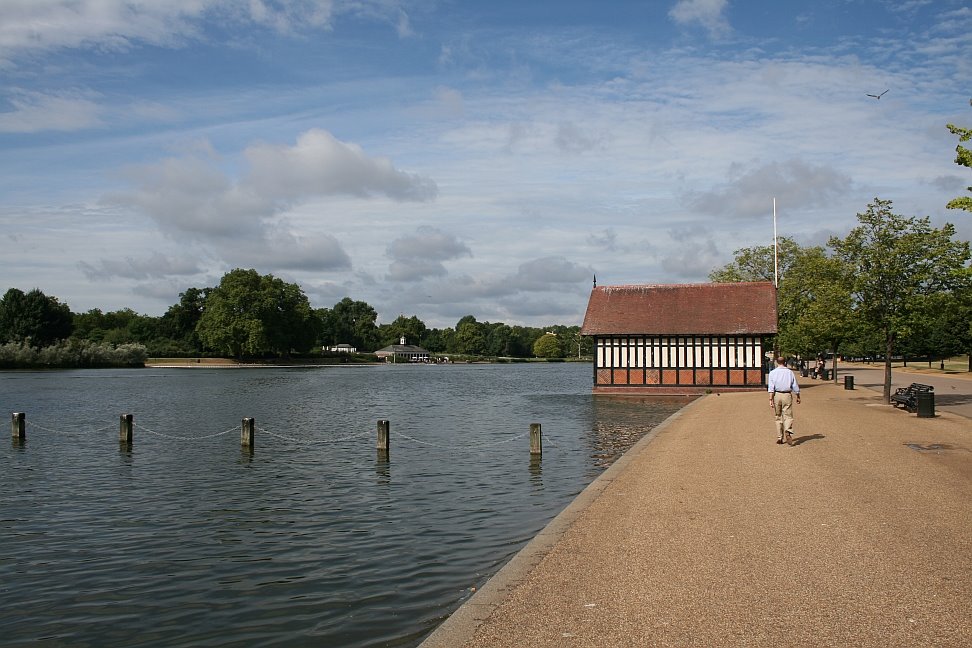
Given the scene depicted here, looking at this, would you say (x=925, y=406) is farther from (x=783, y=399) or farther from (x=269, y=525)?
(x=269, y=525)

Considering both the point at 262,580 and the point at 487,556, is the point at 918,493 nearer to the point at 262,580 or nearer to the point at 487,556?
the point at 487,556

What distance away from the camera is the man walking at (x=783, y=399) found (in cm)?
1522

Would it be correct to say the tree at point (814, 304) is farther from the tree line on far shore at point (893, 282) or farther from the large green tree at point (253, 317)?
the large green tree at point (253, 317)

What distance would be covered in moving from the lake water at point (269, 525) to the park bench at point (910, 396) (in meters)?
7.23

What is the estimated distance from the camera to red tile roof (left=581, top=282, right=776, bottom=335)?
38375 millimetres

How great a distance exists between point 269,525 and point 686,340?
98.5ft

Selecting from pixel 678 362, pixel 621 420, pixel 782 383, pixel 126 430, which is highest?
pixel 678 362

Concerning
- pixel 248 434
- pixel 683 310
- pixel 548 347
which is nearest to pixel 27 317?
pixel 683 310

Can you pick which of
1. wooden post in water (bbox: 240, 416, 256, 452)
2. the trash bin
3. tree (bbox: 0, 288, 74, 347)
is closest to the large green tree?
tree (bbox: 0, 288, 74, 347)

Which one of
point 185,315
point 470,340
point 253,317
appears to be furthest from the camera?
point 470,340

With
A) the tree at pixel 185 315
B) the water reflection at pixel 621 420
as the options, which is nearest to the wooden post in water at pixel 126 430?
the water reflection at pixel 621 420

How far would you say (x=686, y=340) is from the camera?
38.7 m

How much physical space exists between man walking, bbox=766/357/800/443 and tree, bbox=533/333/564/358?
167349mm

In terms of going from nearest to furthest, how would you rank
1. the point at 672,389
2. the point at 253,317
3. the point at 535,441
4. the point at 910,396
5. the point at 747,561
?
the point at 747,561
the point at 535,441
the point at 910,396
the point at 672,389
the point at 253,317
